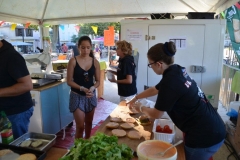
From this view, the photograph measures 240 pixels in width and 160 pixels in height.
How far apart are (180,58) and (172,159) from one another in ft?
8.18

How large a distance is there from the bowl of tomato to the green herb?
14.1 inches

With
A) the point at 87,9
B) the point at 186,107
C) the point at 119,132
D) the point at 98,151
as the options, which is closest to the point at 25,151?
the point at 98,151

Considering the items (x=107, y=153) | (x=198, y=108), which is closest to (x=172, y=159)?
(x=107, y=153)

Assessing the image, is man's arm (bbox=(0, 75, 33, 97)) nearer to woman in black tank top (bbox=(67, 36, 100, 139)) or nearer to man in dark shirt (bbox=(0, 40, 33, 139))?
man in dark shirt (bbox=(0, 40, 33, 139))

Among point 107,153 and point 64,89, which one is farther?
point 64,89

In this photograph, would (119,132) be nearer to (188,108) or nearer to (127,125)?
(127,125)

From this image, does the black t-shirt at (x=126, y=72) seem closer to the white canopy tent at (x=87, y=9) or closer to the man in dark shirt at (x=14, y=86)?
the man in dark shirt at (x=14, y=86)

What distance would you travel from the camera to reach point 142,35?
3307 millimetres

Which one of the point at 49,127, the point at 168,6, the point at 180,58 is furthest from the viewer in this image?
the point at 168,6

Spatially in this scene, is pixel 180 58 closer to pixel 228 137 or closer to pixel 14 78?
pixel 228 137

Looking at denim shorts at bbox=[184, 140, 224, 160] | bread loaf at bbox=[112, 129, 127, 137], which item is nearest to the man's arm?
bread loaf at bbox=[112, 129, 127, 137]

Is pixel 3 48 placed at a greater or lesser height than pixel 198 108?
greater

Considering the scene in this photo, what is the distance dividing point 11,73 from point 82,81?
91cm

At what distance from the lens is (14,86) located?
5.55ft
